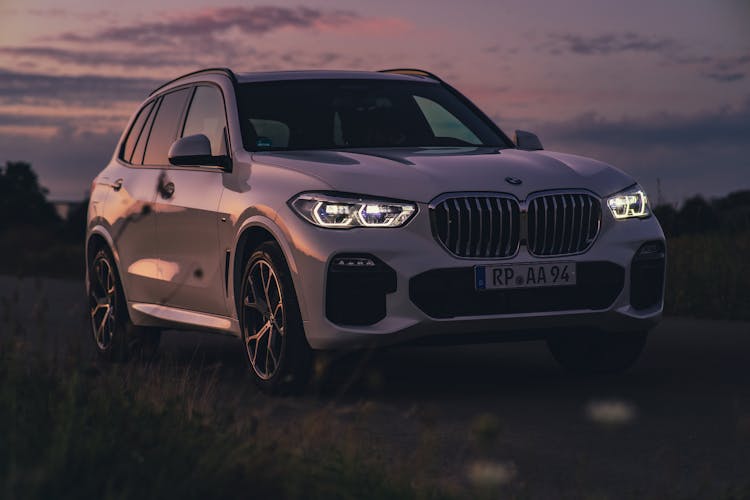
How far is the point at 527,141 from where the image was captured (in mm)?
9422

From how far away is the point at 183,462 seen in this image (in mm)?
4570

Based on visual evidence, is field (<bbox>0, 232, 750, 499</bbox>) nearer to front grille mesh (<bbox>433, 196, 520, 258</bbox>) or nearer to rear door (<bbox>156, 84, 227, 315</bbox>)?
rear door (<bbox>156, 84, 227, 315</bbox>)

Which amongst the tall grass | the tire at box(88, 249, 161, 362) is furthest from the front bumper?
the tall grass

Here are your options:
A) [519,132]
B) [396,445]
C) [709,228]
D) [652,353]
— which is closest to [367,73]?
[519,132]

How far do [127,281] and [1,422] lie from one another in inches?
205

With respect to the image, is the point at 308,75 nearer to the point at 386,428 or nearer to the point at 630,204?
the point at 630,204

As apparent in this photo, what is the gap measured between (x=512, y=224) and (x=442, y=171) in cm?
Answer: 49

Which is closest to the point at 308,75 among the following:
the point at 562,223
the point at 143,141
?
the point at 143,141

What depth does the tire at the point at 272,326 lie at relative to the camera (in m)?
7.66

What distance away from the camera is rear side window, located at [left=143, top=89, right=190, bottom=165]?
393 inches

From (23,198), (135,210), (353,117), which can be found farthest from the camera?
(23,198)

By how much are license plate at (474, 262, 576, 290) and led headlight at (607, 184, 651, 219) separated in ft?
1.69

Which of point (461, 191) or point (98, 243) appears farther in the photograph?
point (98, 243)

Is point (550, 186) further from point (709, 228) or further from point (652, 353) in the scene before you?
point (709, 228)
